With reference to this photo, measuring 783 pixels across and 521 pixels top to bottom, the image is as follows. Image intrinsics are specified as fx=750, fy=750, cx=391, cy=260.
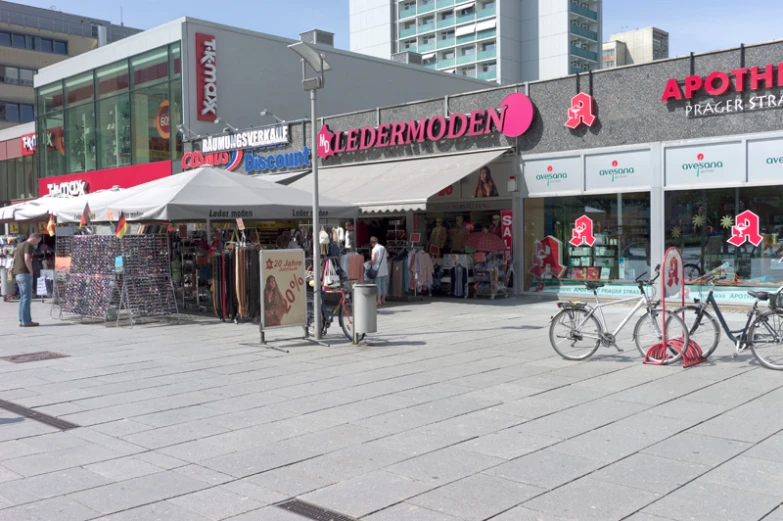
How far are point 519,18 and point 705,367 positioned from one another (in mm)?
79389

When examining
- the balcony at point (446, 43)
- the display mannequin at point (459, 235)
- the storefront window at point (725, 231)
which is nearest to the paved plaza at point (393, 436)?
the storefront window at point (725, 231)

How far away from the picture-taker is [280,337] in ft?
38.9

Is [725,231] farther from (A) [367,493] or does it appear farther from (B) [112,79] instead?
(B) [112,79]

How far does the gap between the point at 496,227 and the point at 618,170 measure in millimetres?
3307

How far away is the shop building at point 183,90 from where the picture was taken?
25.6 meters

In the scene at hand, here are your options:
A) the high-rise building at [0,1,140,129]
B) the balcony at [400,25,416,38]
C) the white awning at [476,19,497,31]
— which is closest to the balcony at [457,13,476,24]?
the white awning at [476,19,497,31]

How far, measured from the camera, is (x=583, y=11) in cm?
8156

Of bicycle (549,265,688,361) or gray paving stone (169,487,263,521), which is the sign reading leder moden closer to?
bicycle (549,265,688,361)

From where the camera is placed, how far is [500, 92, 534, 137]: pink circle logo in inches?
663

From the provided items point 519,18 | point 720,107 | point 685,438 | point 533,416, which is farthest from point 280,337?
point 519,18

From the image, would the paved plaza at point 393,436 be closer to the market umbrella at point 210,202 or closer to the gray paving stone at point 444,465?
the gray paving stone at point 444,465

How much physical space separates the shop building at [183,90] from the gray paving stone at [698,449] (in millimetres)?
19967

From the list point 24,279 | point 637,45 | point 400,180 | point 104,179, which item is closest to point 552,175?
point 400,180

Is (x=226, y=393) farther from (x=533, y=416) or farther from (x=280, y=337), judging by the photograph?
(x=280, y=337)
